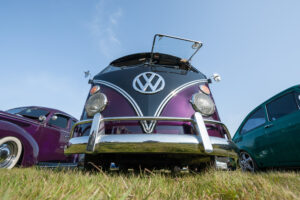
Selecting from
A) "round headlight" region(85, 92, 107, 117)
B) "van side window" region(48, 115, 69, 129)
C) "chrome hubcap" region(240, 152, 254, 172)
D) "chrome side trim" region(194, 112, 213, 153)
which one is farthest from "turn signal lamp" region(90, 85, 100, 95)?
"chrome hubcap" region(240, 152, 254, 172)

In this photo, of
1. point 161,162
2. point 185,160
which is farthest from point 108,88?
point 185,160

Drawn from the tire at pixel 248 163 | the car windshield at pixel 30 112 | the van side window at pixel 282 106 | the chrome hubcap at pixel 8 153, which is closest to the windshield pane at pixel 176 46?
the van side window at pixel 282 106

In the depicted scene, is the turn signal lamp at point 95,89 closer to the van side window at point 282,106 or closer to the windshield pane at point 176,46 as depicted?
the windshield pane at point 176,46

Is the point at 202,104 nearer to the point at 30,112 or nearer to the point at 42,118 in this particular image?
the point at 42,118

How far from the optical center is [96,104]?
196cm

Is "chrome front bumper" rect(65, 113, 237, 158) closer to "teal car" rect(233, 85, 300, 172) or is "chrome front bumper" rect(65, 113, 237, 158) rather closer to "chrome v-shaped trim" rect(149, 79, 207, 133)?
"chrome v-shaped trim" rect(149, 79, 207, 133)

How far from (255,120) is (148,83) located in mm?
2948

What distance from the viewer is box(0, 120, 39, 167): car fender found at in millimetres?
2961

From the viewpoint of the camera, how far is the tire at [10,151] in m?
2.94

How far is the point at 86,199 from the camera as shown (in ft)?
2.37

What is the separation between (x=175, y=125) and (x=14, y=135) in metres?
2.96

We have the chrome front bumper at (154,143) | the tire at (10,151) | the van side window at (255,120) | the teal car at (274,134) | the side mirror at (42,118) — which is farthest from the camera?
the side mirror at (42,118)

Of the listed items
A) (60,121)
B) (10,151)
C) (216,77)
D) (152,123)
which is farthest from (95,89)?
(60,121)

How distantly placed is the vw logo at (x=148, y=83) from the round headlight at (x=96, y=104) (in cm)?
39
